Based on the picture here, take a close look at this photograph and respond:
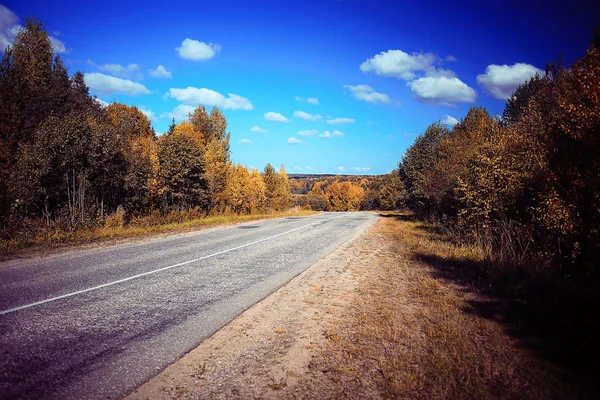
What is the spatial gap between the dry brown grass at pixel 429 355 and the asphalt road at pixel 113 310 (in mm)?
1873

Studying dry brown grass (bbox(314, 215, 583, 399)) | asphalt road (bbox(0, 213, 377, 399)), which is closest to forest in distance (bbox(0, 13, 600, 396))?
dry brown grass (bbox(314, 215, 583, 399))

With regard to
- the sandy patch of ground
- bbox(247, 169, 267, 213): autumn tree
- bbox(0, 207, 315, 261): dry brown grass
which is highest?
bbox(247, 169, 267, 213): autumn tree

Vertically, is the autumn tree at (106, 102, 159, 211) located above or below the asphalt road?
above

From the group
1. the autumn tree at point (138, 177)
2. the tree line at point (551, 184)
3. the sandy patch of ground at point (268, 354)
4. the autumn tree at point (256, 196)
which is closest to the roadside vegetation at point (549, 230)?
the tree line at point (551, 184)

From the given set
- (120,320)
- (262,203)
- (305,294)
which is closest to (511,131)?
(305,294)

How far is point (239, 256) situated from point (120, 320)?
14.8ft

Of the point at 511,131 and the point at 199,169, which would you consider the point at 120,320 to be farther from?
the point at 199,169

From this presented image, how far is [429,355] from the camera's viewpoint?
3305mm

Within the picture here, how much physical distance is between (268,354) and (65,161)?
49.9ft

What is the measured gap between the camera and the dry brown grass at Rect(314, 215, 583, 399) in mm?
2719

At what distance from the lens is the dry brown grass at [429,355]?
2719mm

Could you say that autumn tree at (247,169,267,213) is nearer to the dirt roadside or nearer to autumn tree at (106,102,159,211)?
autumn tree at (106,102,159,211)

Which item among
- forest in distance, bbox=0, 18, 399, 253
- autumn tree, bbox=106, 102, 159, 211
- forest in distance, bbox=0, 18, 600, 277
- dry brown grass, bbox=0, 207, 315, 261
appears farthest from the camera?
autumn tree, bbox=106, 102, 159, 211

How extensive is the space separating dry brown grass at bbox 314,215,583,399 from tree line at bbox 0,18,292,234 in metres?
12.7
